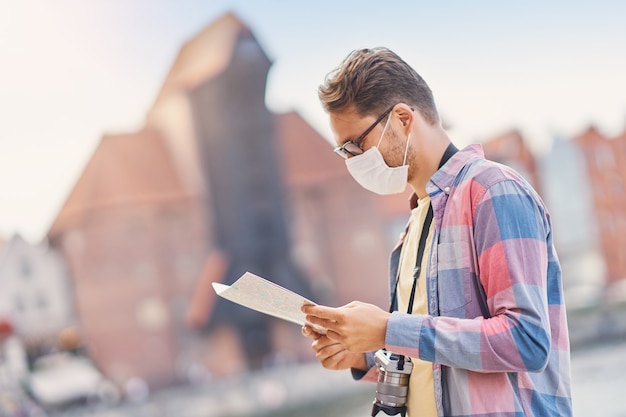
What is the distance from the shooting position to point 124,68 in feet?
24.3

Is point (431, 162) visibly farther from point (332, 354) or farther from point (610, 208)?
point (610, 208)

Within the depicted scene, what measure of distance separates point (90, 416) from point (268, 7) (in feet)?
16.2

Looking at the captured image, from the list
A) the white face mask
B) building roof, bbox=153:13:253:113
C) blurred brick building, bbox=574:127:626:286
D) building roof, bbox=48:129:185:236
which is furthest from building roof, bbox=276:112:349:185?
the white face mask

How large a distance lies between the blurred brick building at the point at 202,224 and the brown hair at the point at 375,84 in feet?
22.6

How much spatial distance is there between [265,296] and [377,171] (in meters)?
0.28

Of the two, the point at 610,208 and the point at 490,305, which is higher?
the point at 490,305

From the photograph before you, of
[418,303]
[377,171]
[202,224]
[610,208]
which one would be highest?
[377,171]

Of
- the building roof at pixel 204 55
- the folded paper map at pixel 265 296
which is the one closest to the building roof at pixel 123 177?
the building roof at pixel 204 55

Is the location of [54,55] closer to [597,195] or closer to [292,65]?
[292,65]

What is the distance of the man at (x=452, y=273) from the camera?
86 centimetres

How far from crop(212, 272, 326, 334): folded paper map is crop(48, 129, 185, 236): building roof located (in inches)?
269

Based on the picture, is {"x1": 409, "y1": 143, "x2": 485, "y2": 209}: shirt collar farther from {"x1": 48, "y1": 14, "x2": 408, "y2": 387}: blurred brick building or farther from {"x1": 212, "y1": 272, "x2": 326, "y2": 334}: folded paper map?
{"x1": 48, "y1": 14, "x2": 408, "y2": 387}: blurred brick building

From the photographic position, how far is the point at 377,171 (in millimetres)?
1120

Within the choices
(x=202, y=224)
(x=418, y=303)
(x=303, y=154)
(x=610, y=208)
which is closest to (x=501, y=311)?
(x=418, y=303)
